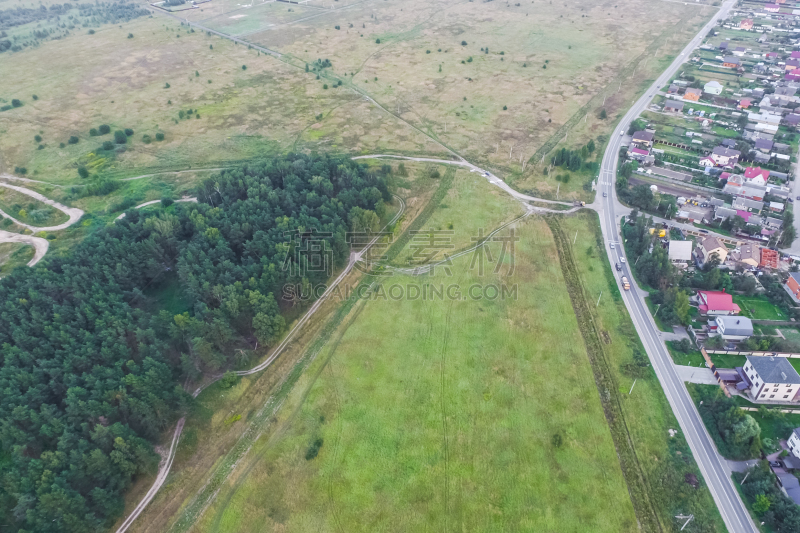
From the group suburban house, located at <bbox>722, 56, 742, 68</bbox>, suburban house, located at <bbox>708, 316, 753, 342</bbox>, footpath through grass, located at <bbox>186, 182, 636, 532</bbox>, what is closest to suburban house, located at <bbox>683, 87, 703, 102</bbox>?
suburban house, located at <bbox>722, 56, 742, 68</bbox>

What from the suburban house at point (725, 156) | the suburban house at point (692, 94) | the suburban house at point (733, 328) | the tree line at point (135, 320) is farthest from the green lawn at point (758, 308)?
the suburban house at point (692, 94)

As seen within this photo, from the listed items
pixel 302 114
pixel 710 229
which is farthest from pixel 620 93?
pixel 302 114

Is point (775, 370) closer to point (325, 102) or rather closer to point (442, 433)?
point (442, 433)

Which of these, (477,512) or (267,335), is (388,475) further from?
(267,335)

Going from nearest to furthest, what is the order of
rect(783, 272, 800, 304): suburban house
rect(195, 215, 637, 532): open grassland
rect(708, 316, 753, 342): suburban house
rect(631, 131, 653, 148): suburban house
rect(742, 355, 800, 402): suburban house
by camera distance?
rect(195, 215, 637, 532): open grassland
rect(742, 355, 800, 402): suburban house
rect(708, 316, 753, 342): suburban house
rect(783, 272, 800, 304): suburban house
rect(631, 131, 653, 148): suburban house

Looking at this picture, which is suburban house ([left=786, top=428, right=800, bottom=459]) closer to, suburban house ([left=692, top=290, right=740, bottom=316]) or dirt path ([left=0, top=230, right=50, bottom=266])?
suburban house ([left=692, top=290, right=740, bottom=316])

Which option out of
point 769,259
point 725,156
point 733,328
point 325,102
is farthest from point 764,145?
point 325,102

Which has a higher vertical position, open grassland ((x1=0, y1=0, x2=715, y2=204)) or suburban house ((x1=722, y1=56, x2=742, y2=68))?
suburban house ((x1=722, y1=56, x2=742, y2=68))
